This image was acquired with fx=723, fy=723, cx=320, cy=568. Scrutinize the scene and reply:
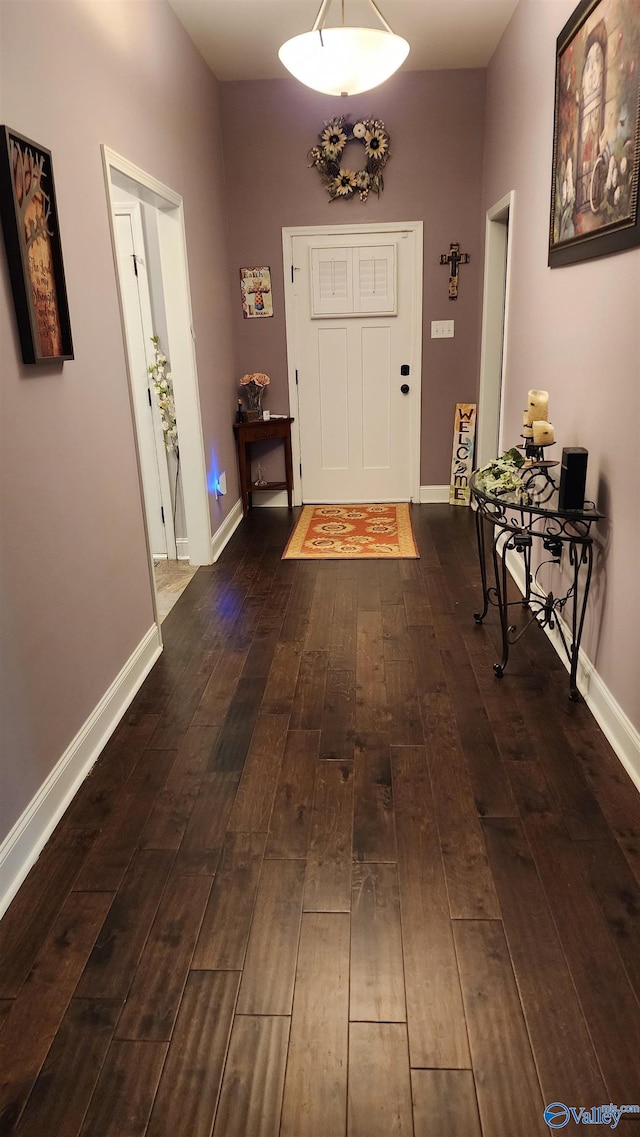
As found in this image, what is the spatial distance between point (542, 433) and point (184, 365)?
87.7 inches

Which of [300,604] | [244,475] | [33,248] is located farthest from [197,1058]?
[244,475]

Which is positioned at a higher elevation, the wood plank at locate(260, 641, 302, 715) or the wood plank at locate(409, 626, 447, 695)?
the wood plank at locate(409, 626, 447, 695)

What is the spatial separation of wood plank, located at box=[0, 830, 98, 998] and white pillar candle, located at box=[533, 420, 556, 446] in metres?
2.16

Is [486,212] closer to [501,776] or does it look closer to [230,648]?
[230,648]

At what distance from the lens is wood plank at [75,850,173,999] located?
1648mm

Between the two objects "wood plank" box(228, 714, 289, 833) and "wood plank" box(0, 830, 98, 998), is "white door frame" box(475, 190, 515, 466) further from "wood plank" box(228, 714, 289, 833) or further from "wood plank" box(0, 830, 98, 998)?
"wood plank" box(0, 830, 98, 998)

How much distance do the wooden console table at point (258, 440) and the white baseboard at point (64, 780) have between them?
8.36 ft

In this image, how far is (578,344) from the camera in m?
2.83

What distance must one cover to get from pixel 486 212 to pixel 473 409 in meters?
1.34

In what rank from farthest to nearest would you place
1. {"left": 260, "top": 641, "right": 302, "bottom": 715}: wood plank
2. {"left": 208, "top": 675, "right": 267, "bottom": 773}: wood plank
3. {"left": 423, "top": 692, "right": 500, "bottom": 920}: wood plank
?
{"left": 260, "top": 641, "right": 302, "bottom": 715}: wood plank → {"left": 208, "top": 675, "right": 267, "bottom": 773}: wood plank → {"left": 423, "top": 692, "right": 500, "bottom": 920}: wood plank

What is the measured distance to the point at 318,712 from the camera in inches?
109

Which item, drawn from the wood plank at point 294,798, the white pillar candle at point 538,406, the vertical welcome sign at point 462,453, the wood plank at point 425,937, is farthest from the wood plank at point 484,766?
the vertical welcome sign at point 462,453

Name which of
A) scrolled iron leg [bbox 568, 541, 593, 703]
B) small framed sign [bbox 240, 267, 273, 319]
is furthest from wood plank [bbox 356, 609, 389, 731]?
small framed sign [bbox 240, 267, 273, 319]

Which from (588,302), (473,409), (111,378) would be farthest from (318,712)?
(473,409)
